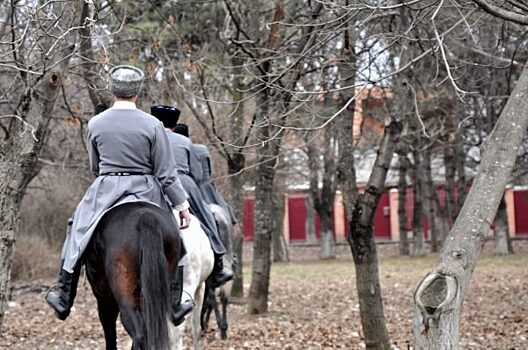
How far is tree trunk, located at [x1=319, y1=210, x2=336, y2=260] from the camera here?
36509 millimetres

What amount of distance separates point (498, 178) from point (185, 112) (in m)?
15.6

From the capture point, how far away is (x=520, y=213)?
50.0m

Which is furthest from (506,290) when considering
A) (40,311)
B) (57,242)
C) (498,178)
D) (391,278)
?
(57,242)

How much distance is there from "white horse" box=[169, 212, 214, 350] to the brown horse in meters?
1.31

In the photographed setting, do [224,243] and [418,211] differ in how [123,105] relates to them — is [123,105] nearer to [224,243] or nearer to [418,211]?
[224,243]

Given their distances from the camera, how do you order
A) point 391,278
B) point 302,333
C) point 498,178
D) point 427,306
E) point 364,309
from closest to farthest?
1. point 427,306
2. point 498,178
3. point 364,309
4. point 302,333
5. point 391,278

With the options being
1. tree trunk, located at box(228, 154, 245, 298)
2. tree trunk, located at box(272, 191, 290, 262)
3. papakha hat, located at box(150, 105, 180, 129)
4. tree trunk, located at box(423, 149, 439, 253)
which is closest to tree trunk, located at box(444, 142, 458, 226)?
tree trunk, located at box(423, 149, 439, 253)

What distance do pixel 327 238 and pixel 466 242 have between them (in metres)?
31.3

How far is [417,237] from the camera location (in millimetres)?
35531

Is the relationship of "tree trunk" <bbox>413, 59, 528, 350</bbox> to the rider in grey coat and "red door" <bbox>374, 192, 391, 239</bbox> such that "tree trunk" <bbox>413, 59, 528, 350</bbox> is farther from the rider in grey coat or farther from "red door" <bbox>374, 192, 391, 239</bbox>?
"red door" <bbox>374, 192, 391, 239</bbox>

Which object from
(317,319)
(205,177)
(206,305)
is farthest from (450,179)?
(205,177)

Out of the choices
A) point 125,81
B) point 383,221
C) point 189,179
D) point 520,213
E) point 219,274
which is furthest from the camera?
point 383,221

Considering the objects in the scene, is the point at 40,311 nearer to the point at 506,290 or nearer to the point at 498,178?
the point at 506,290

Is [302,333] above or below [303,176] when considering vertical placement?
below
